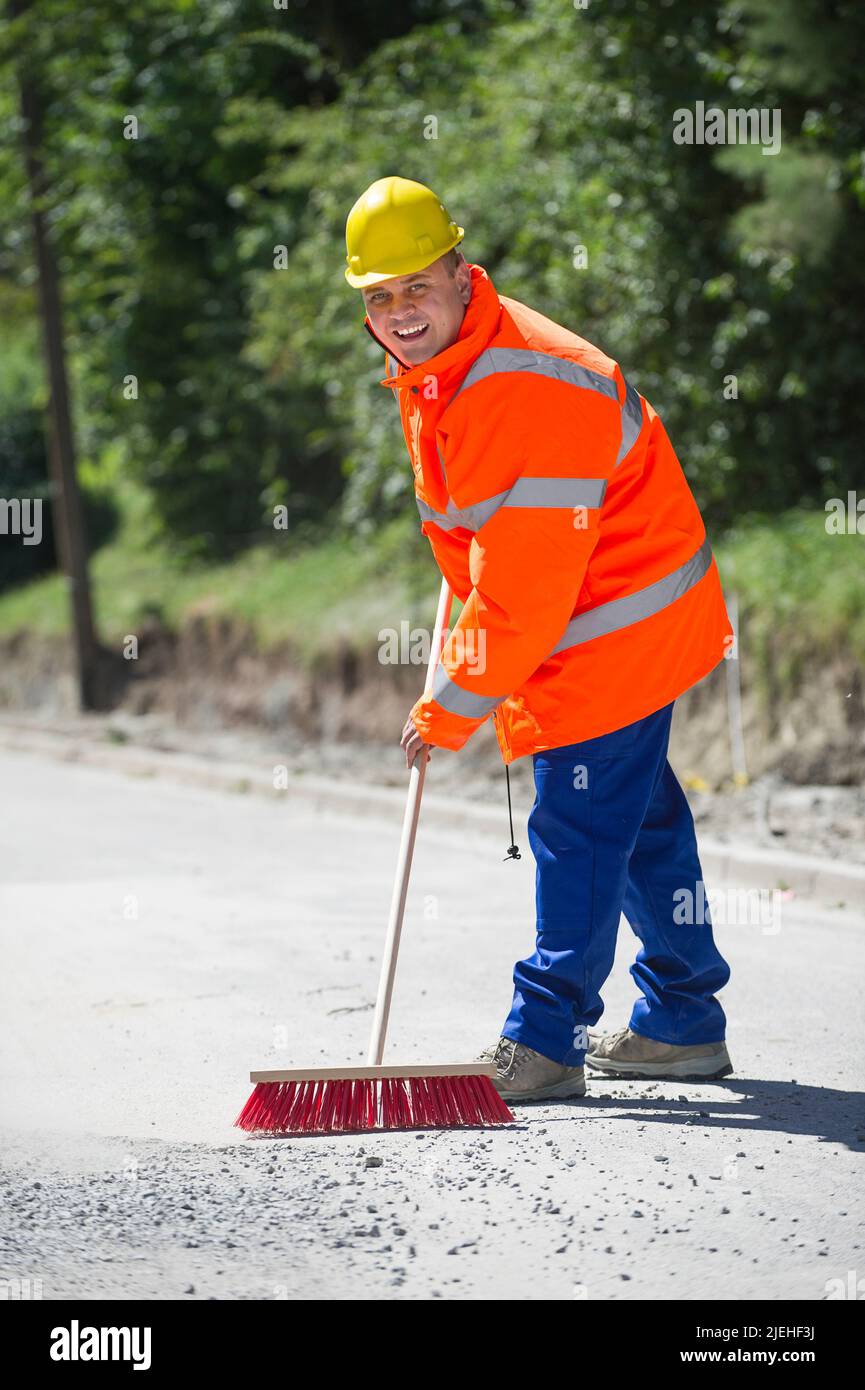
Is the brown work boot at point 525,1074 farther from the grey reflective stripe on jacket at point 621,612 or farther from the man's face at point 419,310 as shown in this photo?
the man's face at point 419,310

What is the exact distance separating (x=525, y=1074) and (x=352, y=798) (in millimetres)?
5895

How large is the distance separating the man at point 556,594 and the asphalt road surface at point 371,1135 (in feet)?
1.28

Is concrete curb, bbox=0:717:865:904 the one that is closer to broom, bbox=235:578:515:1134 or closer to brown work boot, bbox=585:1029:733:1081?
brown work boot, bbox=585:1029:733:1081

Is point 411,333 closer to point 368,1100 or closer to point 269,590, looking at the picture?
point 368,1100

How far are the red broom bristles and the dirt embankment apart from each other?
17.4 feet

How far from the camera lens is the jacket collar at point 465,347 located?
4.17 metres

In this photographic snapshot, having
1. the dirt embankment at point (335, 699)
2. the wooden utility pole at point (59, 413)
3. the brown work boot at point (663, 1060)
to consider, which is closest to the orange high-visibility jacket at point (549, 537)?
the brown work boot at point (663, 1060)

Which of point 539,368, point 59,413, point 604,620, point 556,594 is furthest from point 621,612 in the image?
point 59,413

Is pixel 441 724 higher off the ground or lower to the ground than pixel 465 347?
lower

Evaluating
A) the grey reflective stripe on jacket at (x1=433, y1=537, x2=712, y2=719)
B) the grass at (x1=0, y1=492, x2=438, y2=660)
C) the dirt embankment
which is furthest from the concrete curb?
the grey reflective stripe on jacket at (x1=433, y1=537, x2=712, y2=719)

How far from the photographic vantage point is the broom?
4.16 m

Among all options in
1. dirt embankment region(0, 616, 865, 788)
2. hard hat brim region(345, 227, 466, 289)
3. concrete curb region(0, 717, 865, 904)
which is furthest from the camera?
dirt embankment region(0, 616, 865, 788)

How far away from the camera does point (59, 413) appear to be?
15398mm
